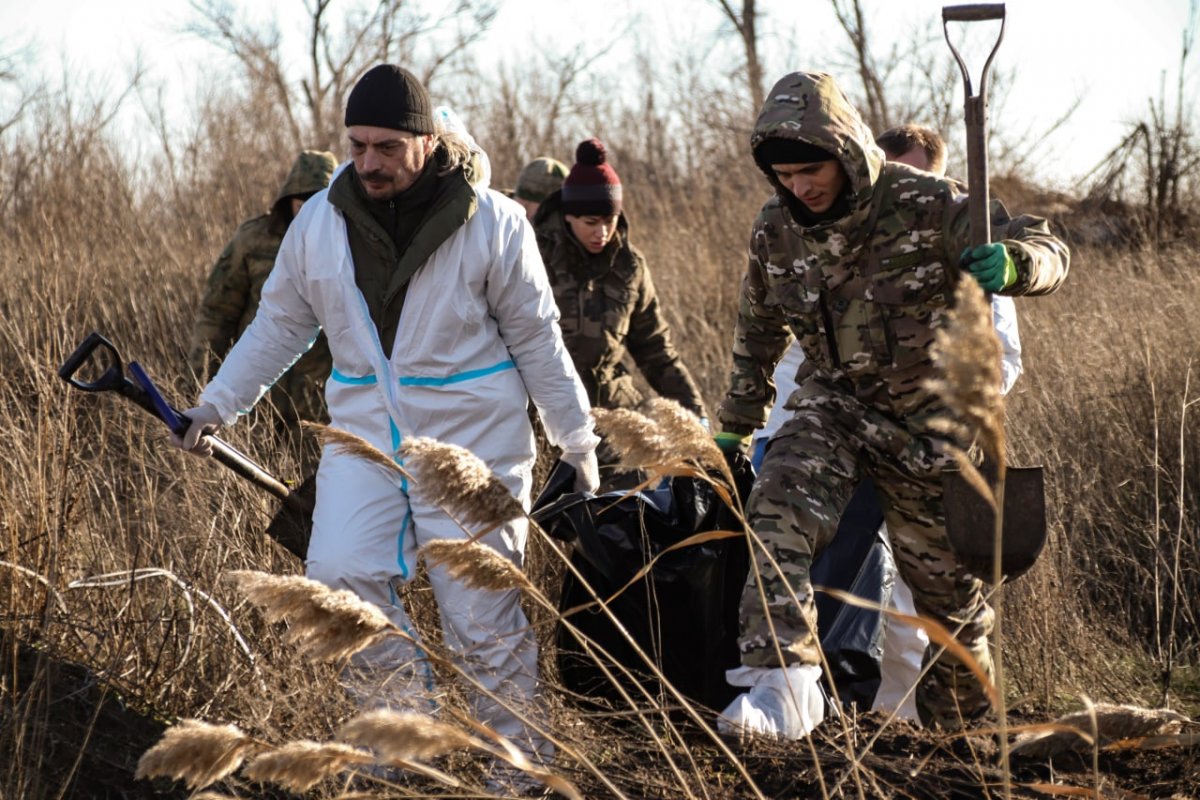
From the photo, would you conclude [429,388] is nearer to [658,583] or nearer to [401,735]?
[658,583]

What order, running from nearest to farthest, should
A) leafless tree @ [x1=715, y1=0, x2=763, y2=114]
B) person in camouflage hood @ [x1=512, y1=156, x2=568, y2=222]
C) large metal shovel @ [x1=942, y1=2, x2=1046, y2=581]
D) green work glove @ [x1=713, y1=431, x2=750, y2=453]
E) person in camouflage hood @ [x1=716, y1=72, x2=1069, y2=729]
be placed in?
large metal shovel @ [x1=942, y1=2, x2=1046, y2=581] < person in camouflage hood @ [x1=716, y1=72, x2=1069, y2=729] < green work glove @ [x1=713, y1=431, x2=750, y2=453] < person in camouflage hood @ [x1=512, y1=156, x2=568, y2=222] < leafless tree @ [x1=715, y1=0, x2=763, y2=114]

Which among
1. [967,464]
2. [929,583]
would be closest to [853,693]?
[929,583]

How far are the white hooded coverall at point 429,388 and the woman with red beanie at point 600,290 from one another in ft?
6.71

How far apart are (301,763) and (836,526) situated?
75.3 inches

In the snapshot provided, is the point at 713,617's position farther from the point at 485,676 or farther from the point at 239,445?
the point at 239,445

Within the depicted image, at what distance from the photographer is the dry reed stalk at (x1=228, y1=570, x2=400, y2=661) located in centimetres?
205

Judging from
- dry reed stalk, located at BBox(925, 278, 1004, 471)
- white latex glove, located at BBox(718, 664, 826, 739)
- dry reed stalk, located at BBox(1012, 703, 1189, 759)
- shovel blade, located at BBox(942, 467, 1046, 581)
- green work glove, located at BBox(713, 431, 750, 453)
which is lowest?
white latex glove, located at BBox(718, 664, 826, 739)

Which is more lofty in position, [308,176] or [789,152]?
[308,176]

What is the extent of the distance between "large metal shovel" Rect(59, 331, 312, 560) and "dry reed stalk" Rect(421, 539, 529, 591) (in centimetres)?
174

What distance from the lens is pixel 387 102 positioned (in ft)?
12.7

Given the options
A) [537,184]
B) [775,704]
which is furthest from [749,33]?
[775,704]

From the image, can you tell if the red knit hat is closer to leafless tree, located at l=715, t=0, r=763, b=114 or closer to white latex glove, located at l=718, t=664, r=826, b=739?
white latex glove, located at l=718, t=664, r=826, b=739

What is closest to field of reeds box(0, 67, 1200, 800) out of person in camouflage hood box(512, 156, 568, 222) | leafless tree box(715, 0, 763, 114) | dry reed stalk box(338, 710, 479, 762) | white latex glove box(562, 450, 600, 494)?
dry reed stalk box(338, 710, 479, 762)

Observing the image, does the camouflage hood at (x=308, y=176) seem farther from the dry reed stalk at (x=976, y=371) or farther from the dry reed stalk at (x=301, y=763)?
the dry reed stalk at (x=976, y=371)
